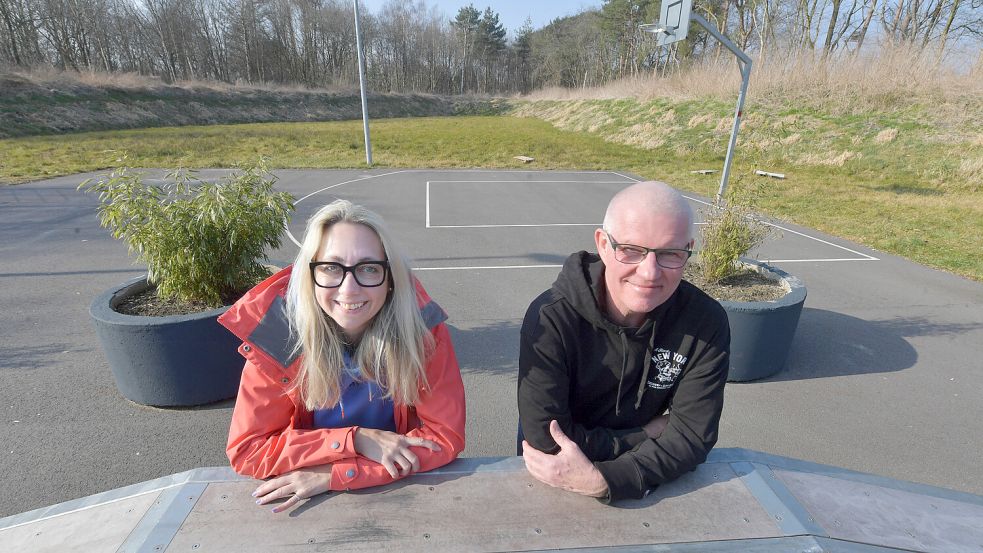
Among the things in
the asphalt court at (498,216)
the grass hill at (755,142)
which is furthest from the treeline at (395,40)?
the asphalt court at (498,216)

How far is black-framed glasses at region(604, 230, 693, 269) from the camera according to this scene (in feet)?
5.02

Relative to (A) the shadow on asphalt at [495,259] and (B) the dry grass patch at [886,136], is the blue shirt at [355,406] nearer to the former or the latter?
(A) the shadow on asphalt at [495,259]

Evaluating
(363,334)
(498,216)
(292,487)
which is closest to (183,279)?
(363,334)

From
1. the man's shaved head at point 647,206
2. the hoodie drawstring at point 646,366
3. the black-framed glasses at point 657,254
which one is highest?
the man's shaved head at point 647,206

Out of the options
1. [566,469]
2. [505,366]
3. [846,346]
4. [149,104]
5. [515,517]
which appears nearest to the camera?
[515,517]

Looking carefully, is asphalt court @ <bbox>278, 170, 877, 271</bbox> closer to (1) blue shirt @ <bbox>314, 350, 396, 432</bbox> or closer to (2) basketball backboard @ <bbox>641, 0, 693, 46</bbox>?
(2) basketball backboard @ <bbox>641, 0, 693, 46</bbox>

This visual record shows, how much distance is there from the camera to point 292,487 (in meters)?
1.51

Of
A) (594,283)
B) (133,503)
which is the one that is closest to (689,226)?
(594,283)

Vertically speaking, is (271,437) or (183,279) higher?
(271,437)

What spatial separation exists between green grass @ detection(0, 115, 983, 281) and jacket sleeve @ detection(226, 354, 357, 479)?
606cm

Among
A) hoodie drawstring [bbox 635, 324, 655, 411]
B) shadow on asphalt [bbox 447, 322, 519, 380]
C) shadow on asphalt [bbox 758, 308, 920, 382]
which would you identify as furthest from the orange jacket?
shadow on asphalt [bbox 758, 308, 920, 382]

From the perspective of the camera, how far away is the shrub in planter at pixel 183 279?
11.1 feet

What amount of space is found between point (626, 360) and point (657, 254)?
427 mm

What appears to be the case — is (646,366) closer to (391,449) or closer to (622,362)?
(622,362)
